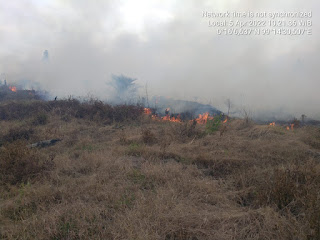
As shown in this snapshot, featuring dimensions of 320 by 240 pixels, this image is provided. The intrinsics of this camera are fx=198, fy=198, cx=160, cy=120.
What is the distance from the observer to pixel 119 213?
2.93 meters

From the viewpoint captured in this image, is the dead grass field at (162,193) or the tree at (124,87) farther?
the tree at (124,87)

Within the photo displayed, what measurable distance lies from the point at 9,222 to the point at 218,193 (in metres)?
3.26

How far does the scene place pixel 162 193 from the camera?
11.0ft

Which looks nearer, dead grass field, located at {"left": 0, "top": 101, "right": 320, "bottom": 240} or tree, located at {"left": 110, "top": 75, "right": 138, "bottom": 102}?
dead grass field, located at {"left": 0, "top": 101, "right": 320, "bottom": 240}

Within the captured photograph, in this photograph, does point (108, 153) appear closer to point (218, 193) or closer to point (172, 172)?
point (172, 172)

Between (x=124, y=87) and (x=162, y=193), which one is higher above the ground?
(x=124, y=87)

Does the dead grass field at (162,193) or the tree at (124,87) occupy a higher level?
the tree at (124,87)

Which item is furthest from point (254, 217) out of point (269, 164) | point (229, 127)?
point (229, 127)

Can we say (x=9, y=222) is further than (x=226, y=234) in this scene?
Yes

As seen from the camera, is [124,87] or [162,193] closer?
[162,193]

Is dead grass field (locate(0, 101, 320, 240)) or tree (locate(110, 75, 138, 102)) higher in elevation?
tree (locate(110, 75, 138, 102))

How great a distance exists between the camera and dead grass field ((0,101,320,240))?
100 inches

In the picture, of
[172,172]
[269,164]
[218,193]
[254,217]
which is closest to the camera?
[254,217]

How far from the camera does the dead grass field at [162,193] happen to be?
255 cm
